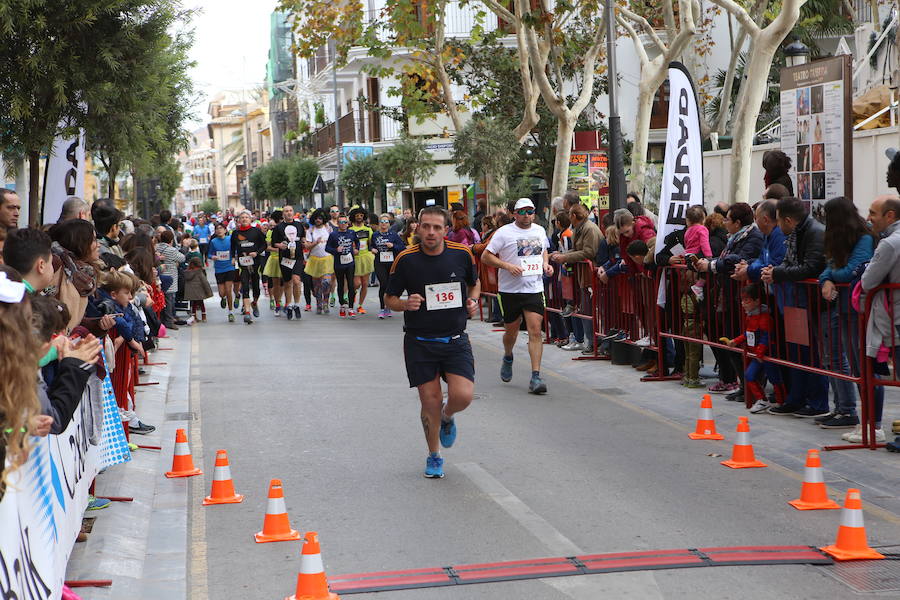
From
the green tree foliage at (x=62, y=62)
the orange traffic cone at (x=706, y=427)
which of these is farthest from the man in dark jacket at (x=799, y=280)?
the green tree foliage at (x=62, y=62)

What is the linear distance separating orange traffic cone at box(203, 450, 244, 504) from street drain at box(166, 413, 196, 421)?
3.53 metres

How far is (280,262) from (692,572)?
628 inches

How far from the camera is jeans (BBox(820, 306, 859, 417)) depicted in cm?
893

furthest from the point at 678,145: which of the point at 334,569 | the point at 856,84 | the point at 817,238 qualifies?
the point at 856,84

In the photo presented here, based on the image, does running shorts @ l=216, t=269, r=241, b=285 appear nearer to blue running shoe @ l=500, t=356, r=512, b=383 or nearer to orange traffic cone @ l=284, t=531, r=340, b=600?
blue running shoe @ l=500, t=356, r=512, b=383

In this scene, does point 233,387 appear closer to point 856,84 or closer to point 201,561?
point 201,561

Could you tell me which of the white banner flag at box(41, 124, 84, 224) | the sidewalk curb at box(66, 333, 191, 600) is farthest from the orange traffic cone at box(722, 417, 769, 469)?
the white banner flag at box(41, 124, 84, 224)

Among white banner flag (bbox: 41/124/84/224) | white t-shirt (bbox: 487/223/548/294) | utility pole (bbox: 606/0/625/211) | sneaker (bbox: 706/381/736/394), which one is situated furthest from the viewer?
utility pole (bbox: 606/0/625/211)

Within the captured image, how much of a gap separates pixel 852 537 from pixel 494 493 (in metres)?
2.42

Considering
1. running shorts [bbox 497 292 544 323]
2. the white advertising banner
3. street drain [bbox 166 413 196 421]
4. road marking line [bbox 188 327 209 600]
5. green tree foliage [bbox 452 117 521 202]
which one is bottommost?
road marking line [bbox 188 327 209 600]

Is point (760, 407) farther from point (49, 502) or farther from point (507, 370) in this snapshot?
point (49, 502)

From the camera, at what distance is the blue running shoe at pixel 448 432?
8.41m

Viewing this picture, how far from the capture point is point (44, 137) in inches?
501

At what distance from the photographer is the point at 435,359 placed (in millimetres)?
8266
